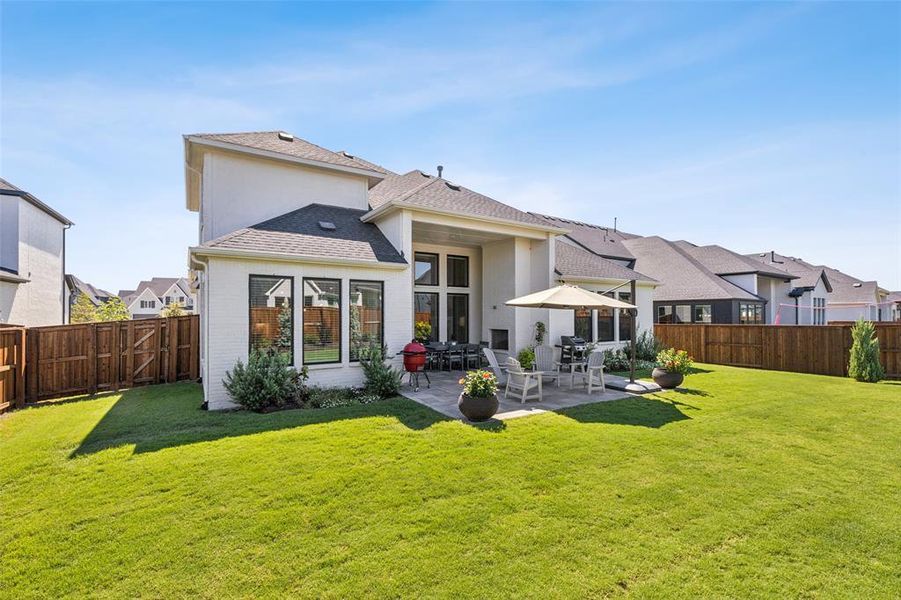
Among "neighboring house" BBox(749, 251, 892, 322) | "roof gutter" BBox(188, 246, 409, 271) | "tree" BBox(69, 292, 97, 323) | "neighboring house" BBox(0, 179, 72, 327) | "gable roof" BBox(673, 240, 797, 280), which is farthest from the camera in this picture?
"neighboring house" BBox(749, 251, 892, 322)

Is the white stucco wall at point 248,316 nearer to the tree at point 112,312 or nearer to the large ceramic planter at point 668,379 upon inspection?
the large ceramic planter at point 668,379

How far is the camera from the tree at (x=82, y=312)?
27172mm

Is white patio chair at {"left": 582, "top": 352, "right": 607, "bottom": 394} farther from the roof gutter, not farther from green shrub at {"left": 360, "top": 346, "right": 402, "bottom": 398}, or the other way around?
→ the roof gutter

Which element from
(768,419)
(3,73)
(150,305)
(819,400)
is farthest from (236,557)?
(150,305)

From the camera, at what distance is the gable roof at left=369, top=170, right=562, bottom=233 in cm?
1099

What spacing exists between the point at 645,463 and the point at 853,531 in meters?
2.04

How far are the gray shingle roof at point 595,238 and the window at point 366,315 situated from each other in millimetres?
13787

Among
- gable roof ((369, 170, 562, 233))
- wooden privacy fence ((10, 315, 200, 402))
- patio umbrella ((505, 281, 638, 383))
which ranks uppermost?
gable roof ((369, 170, 562, 233))

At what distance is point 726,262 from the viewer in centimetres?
2534

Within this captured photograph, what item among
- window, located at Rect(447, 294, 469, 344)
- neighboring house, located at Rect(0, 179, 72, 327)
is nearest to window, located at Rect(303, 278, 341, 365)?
window, located at Rect(447, 294, 469, 344)

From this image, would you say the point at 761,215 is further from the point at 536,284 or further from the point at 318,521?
the point at 318,521

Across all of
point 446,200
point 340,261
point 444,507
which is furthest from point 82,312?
point 444,507

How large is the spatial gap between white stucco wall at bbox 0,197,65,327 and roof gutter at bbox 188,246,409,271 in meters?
13.4

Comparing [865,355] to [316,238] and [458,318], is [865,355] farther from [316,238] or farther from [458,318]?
[316,238]
